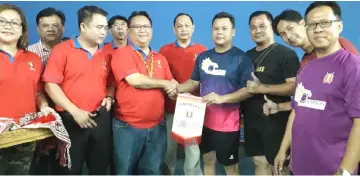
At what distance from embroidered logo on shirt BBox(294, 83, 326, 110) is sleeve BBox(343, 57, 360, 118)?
120 millimetres

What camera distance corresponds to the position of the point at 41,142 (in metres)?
2.48

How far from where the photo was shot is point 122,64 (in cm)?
253

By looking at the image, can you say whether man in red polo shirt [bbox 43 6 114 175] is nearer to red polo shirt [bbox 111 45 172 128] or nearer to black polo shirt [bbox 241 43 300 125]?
red polo shirt [bbox 111 45 172 128]

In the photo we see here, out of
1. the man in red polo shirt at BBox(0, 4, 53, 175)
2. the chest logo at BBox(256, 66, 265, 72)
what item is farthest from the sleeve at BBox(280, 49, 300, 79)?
the man in red polo shirt at BBox(0, 4, 53, 175)

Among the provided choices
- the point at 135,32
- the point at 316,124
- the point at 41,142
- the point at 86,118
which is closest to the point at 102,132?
the point at 86,118

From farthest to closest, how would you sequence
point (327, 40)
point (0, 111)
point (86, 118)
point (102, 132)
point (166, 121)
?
point (166, 121)
point (102, 132)
point (86, 118)
point (0, 111)
point (327, 40)

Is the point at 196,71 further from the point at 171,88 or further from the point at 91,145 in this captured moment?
the point at 91,145

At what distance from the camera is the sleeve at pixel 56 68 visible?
7.70ft

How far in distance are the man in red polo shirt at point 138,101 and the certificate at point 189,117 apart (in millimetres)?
152

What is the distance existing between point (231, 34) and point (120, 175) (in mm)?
1409

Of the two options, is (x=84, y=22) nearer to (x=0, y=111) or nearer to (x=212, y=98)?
(x=0, y=111)

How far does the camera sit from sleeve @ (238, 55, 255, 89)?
2.62m

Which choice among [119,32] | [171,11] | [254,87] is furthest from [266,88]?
[171,11]

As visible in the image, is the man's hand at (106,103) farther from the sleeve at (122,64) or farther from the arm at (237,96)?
the arm at (237,96)
